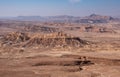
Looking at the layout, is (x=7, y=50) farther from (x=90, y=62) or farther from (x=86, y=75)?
(x=86, y=75)

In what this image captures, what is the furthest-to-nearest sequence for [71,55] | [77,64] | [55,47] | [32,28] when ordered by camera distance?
[32,28]
[55,47]
[71,55]
[77,64]

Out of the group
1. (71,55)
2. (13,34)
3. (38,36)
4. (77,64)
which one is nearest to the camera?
(77,64)

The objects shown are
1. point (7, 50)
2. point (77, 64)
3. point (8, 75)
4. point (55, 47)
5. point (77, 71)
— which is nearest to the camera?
point (8, 75)

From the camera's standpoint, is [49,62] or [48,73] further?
[49,62]

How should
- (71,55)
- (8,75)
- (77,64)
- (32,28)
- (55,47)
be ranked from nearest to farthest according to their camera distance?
(8,75)
(77,64)
(71,55)
(55,47)
(32,28)

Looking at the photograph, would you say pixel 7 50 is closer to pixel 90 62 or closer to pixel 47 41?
pixel 47 41

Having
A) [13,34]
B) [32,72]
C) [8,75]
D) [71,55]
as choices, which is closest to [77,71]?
[32,72]

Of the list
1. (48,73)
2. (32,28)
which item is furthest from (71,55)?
(32,28)

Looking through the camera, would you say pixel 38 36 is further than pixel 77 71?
Yes
